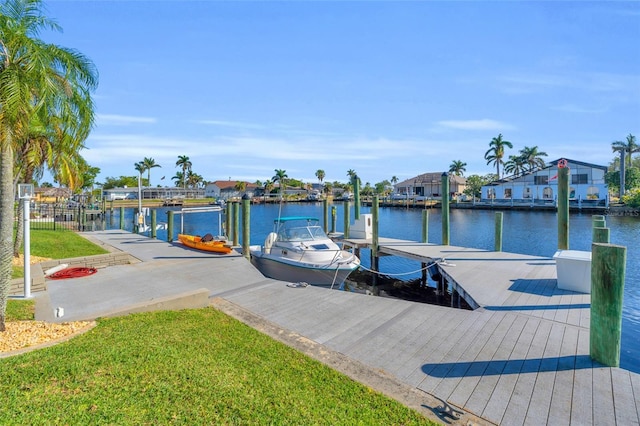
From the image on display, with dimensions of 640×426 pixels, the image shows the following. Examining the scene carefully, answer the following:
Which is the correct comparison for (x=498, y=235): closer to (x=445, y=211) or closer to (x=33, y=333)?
(x=445, y=211)

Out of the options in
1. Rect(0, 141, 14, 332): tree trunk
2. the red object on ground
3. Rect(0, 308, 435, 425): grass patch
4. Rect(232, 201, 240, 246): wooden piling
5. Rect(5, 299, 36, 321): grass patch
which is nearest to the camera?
Rect(0, 308, 435, 425): grass patch

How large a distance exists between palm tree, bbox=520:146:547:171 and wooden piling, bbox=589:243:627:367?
81.2 metres

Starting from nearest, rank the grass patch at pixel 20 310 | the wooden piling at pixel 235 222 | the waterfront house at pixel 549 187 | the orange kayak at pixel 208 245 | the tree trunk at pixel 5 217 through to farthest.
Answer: the tree trunk at pixel 5 217
the grass patch at pixel 20 310
the orange kayak at pixel 208 245
the wooden piling at pixel 235 222
the waterfront house at pixel 549 187

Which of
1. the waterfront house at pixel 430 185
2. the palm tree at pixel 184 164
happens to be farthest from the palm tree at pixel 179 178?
the waterfront house at pixel 430 185

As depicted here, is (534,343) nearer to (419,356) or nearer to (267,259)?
(419,356)

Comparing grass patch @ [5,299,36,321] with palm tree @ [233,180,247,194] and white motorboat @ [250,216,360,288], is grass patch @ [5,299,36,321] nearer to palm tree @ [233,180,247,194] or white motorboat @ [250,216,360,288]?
white motorboat @ [250,216,360,288]

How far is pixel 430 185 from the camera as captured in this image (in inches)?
3290

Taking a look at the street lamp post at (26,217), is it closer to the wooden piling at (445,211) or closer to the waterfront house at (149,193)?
the wooden piling at (445,211)

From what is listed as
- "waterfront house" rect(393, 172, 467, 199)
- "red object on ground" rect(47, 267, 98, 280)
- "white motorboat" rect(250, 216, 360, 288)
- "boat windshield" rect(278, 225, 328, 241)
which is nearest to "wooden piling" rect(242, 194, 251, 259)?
"white motorboat" rect(250, 216, 360, 288)

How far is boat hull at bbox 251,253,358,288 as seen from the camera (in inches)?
459

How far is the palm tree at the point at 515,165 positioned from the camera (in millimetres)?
75625

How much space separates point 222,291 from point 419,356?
5381 mm

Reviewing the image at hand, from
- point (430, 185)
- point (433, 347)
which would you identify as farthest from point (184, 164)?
point (433, 347)

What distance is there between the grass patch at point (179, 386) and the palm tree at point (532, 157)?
83.3 m
